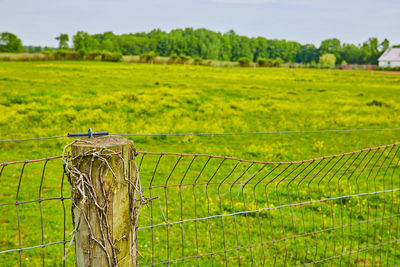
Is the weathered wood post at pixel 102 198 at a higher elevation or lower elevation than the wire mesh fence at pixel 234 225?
higher

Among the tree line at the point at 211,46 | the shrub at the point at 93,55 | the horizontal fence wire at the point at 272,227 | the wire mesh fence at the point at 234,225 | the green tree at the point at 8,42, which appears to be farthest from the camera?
the tree line at the point at 211,46

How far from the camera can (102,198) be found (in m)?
2.61

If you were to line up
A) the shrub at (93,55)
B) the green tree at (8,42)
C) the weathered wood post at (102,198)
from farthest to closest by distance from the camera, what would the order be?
the green tree at (8,42), the shrub at (93,55), the weathered wood post at (102,198)

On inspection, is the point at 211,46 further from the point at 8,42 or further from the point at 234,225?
the point at 234,225

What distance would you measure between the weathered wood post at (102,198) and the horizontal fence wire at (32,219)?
7.47ft

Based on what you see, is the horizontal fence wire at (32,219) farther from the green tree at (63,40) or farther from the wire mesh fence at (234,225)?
the green tree at (63,40)

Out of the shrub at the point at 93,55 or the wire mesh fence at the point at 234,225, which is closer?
the wire mesh fence at the point at 234,225

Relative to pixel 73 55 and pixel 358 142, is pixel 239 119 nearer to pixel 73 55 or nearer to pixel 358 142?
pixel 358 142

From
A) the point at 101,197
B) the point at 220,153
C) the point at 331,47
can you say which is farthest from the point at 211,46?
the point at 101,197

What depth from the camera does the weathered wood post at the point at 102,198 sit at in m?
2.57

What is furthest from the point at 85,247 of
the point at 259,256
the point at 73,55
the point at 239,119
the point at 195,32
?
the point at 195,32

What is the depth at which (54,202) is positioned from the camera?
893 cm

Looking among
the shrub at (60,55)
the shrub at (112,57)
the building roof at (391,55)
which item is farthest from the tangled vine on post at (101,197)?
the building roof at (391,55)

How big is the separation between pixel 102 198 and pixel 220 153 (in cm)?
1095
